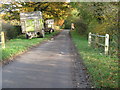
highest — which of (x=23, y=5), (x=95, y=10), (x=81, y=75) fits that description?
(x=23, y=5)

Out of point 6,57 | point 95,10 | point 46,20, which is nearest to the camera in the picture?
point 6,57

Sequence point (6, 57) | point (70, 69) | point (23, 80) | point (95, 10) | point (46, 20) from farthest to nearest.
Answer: point (46, 20) → point (95, 10) → point (6, 57) → point (70, 69) → point (23, 80)

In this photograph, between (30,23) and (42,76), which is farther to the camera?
(30,23)

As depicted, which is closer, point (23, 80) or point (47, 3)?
point (23, 80)

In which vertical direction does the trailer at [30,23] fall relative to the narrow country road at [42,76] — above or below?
above

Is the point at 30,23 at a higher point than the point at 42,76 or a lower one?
higher

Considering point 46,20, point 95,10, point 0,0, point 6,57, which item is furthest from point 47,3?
point 6,57

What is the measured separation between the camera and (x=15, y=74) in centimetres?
601

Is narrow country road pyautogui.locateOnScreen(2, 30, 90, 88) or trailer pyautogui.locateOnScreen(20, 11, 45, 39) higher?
trailer pyautogui.locateOnScreen(20, 11, 45, 39)

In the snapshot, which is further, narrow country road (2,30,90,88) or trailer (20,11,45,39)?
trailer (20,11,45,39)

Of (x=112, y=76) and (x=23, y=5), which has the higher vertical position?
(x=23, y=5)

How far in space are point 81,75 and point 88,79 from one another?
57 cm

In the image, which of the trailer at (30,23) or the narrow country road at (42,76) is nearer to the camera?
the narrow country road at (42,76)

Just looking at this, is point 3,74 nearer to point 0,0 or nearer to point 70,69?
point 70,69
